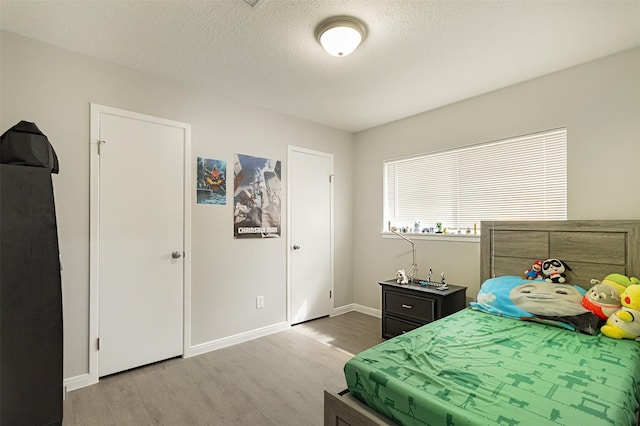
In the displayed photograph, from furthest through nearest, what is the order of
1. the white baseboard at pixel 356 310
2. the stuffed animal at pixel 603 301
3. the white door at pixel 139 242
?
the white baseboard at pixel 356 310 < the white door at pixel 139 242 < the stuffed animal at pixel 603 301

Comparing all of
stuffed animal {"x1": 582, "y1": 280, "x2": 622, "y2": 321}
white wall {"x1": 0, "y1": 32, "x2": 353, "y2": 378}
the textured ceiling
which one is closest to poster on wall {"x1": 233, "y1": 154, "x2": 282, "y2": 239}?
white wall {"x1": 0, "y1": 32, "x2": 353, "y2": 378}

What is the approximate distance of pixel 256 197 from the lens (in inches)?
135

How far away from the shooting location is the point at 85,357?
94.0 inches

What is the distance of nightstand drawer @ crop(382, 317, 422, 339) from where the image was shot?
124 inches

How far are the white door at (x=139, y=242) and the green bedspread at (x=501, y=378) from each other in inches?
78.0

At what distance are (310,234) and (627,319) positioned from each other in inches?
116

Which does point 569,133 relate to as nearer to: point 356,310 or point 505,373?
point 505,373

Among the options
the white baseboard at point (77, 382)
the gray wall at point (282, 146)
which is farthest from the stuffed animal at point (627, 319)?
the white baseboard at point (77, 382)

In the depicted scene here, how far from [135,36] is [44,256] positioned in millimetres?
1623

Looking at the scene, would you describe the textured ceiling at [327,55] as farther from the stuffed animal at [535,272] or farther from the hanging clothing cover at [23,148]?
the stuffed animal at [535,272]

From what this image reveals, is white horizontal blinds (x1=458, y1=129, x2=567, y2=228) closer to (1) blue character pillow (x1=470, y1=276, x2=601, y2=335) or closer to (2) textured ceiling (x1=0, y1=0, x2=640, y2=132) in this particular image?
(2) textured ceiling (x1=0, y1=0, x2=640, y2=132)

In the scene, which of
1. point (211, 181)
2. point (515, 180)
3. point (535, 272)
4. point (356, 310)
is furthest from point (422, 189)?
point (211, 181)

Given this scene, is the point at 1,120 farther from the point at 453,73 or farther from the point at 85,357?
the point at 453,73

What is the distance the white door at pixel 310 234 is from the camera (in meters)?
3.80
